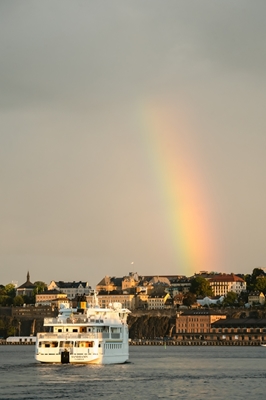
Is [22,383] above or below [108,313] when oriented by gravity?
below

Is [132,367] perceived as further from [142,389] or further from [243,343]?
[243,343]

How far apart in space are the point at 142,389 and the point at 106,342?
1753 centimetres

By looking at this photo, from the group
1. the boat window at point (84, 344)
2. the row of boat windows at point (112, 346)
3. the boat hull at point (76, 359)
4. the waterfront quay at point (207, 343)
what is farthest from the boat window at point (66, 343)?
the waterfront quay at point (207, 343)

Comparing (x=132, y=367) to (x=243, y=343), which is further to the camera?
(x=243, y=343)

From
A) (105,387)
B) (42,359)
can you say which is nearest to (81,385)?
(105,387)

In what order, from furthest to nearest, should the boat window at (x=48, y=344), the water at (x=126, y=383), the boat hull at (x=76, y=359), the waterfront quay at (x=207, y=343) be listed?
the waterfront quay at (x=207, y=343) < the boat window at (x=48, y=344) < the boat hull at (x=76, y=359) < the water at (x=126, y=383)

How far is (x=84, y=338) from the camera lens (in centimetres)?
7575

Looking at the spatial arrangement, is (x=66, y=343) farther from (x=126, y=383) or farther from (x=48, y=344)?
(x=126, y=383)

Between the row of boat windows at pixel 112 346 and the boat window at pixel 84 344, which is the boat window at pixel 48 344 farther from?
the row of boat windows at pixel 112 346

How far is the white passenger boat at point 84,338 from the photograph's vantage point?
248ft

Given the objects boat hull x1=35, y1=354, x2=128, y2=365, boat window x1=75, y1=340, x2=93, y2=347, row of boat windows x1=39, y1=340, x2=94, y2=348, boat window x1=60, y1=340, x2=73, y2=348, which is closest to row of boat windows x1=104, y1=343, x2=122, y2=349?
boat hull x1=35, y1=354, x2=128, y2=365

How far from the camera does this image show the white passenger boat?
75.6 metres

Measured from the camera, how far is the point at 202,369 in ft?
275

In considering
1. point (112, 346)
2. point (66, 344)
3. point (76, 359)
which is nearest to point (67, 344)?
point (66, 344)
